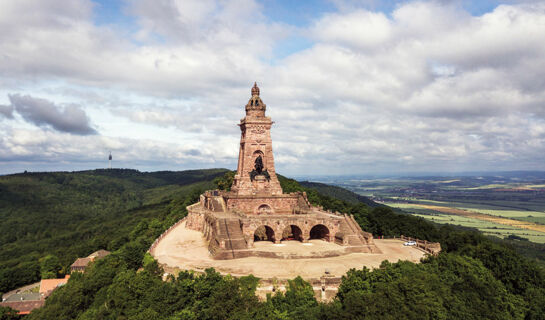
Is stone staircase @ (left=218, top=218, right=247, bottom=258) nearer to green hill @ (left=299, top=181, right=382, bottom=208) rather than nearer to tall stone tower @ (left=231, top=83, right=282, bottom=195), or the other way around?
tall stone tower @ (left=231, top=83, right=282, bottom=195)

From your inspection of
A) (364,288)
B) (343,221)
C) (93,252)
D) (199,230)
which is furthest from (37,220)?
(364,288)

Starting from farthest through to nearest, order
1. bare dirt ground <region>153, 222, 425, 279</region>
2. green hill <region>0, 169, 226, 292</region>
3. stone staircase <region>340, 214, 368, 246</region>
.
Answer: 1. green hill <region>0, 169, 226, 292</region>
2. stone staircase <region>340, 214, 368, 246</region>
3. bare dirt ground <region>153, 222, 425, 279</region>

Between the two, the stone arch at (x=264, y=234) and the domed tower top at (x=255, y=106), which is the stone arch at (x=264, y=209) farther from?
the domed tower top at (x=255, y=106)

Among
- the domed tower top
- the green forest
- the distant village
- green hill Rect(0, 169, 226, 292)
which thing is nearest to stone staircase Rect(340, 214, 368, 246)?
the green forest

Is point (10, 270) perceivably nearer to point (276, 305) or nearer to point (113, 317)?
point (113, 317)

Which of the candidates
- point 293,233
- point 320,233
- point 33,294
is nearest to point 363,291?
point 320,233

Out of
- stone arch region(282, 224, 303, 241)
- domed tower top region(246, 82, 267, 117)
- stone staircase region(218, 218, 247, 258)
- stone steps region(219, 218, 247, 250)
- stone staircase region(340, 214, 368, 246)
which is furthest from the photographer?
domed tower top region(246, 82, 267, 117)

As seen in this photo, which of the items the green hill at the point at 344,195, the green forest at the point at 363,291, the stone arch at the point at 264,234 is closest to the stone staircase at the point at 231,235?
the stone arch at the point at 264,234

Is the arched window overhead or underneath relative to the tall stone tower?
underneath

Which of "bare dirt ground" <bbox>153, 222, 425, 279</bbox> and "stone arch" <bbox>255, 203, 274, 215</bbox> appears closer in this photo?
"bare dirt ground" <bbox>153, 222, 425, 279</bbox>
